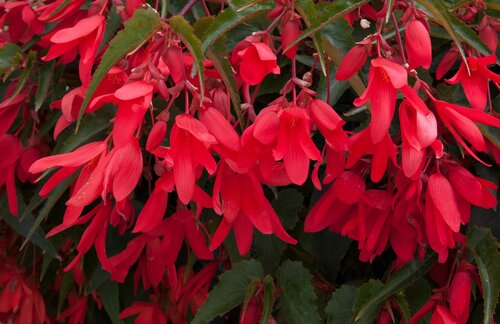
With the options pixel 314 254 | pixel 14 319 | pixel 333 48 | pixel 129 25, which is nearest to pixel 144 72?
pixel 129 25

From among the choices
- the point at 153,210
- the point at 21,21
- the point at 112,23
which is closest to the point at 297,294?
the point at 153,210

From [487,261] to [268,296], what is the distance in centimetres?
23

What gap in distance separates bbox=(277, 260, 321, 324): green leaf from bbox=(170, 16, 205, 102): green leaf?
0.34 metres

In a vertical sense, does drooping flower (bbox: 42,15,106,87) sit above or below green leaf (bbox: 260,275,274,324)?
above

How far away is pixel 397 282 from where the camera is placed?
→ 0.77m

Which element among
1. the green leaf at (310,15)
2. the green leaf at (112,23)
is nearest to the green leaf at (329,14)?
the green leaf at (310,15)

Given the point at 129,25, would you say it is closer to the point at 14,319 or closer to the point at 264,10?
the point at 264,10

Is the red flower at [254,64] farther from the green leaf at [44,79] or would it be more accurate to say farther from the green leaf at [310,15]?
the green leaf at [44,79]

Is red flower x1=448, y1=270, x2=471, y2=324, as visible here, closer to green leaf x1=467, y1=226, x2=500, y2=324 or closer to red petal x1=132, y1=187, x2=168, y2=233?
green leaf x1=467, y1=226, x2=500, y2=324

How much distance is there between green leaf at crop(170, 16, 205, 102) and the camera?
0.54 metres

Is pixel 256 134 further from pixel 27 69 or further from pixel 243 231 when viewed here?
pixel 27 69

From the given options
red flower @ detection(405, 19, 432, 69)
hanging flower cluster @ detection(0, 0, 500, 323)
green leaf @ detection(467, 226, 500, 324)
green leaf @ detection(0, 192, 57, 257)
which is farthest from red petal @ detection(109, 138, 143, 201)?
green leaf @ detection(0, 192, 57, 257)

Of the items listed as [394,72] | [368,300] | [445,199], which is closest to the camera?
[394,72]

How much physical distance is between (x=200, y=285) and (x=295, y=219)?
0.16 m
